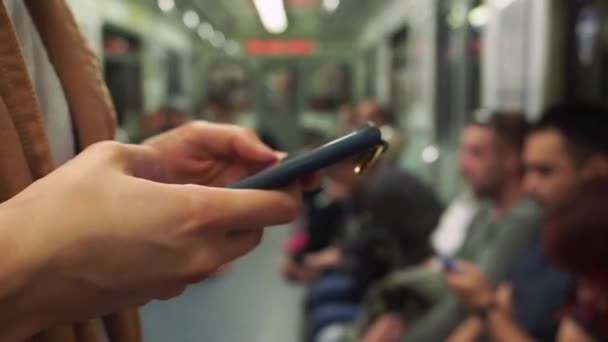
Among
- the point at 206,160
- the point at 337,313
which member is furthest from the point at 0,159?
the point at 337,313

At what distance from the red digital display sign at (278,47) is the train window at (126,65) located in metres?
5.77

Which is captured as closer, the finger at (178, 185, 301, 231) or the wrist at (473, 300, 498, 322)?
the finger at (178, 185, 301, 231)

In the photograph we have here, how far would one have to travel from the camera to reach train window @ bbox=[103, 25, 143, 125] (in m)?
5.39

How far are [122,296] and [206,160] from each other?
0.24 m

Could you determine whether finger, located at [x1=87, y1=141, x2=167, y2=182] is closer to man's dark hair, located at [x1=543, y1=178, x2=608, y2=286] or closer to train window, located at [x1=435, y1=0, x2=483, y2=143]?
man's dark hair, located at [x1=543, y1=178, x2=608, y2=286]

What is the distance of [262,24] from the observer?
35.5 ft

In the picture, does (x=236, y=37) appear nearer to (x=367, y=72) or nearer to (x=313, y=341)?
(x=367, y=72)

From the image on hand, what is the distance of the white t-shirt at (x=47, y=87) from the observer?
63cm

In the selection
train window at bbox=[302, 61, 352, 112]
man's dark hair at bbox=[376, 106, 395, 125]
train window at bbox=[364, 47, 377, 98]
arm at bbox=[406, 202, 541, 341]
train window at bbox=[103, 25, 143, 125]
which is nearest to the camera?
arm at bbox=[406, 202, 541, 341]

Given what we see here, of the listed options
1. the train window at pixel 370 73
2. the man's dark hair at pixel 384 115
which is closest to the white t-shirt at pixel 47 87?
the man's dark hair at pixel 384 115

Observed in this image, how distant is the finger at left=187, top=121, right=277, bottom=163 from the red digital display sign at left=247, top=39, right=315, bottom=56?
11.8 meters

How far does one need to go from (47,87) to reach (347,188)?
337 cm

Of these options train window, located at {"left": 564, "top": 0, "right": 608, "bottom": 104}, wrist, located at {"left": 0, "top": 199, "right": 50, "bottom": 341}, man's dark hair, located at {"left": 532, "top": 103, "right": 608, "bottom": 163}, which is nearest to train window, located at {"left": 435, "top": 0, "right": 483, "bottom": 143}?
train window, located at {"left": 564, "top": 0, "right": 608, "bottom": 104}

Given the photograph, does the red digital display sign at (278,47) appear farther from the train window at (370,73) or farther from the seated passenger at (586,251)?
the seated passenger at (586,251)
